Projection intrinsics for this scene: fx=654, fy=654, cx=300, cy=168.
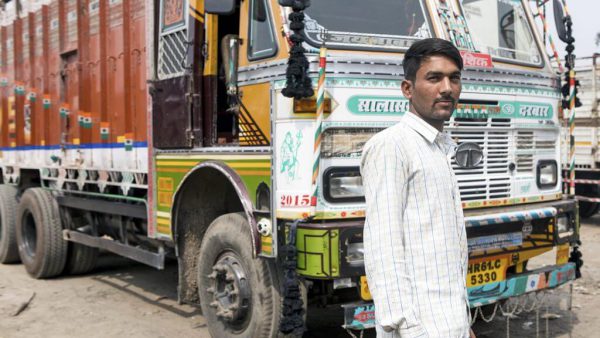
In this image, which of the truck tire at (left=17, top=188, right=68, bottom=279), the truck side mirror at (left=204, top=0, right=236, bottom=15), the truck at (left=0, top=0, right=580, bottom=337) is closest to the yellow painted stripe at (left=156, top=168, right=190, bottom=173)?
the truck at (left=0, top=0, right=580, bottom=337)

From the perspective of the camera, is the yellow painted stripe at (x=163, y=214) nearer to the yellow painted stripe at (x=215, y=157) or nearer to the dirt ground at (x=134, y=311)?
the yellow painted stripe at (x=215, y=157)

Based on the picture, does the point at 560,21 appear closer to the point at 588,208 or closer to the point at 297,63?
the point at 297,63

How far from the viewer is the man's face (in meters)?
2.16

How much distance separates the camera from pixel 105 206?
6.39 meters

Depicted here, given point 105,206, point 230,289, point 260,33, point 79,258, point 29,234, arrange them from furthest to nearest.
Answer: point 29,234, point 79,258, point 105,206, point 230,289, point 260,33

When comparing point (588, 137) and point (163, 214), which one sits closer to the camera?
point (163, 214)

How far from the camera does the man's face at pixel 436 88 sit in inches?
85.0

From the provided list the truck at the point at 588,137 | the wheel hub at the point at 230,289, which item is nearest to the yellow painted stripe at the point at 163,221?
the wheel hub at the point at 230,289

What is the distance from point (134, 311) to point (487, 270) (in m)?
3.36

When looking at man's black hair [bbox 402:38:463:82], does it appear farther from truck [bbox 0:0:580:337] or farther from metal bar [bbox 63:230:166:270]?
metal bar [bbox 63:230:166:270]

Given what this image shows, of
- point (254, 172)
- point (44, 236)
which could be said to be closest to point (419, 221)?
point (254, 172)

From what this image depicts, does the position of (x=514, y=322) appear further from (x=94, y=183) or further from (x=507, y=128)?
(x=94, y=183)

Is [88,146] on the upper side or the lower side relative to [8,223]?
upper

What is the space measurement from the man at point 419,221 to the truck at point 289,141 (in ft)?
5.19
